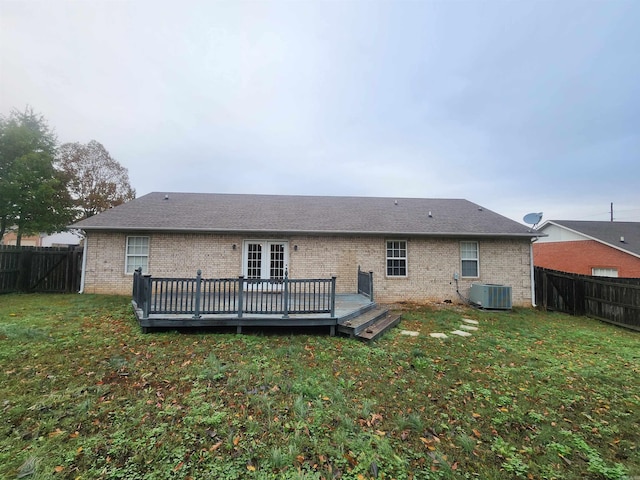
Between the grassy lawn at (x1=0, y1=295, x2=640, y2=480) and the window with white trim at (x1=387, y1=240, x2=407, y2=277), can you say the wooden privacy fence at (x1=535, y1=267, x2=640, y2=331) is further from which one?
the window with white trim at (x1=387, y1=240, x2=407, y2=277)

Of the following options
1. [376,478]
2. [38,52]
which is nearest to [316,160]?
[38,52]

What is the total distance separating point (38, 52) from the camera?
10.5m

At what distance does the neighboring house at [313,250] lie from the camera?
430 inches

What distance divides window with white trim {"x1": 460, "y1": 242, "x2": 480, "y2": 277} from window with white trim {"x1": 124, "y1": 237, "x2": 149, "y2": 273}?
44.5 feet

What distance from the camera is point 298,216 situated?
12328mm

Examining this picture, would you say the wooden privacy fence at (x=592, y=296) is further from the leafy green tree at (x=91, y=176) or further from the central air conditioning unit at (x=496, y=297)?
the leafy green tree at (x=91, y=176)

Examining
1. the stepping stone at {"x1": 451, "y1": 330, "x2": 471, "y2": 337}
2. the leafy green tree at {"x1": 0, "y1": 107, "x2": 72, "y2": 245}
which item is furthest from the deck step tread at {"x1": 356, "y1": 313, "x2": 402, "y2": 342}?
the leafy green tree at {"x1": 0, "y1": 107, "x2": 72, "y2": 245}

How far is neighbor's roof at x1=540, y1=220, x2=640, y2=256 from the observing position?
1741 cm

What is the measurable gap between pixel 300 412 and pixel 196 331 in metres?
4.23

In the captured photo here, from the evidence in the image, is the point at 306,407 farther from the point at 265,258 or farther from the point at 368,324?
the point at 265,258

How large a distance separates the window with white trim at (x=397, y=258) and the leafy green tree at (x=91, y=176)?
25589 mm

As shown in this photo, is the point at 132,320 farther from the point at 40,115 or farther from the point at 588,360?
the point at 40,115

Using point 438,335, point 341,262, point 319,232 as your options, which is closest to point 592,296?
point 438,335

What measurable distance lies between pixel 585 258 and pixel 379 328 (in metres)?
20.9
